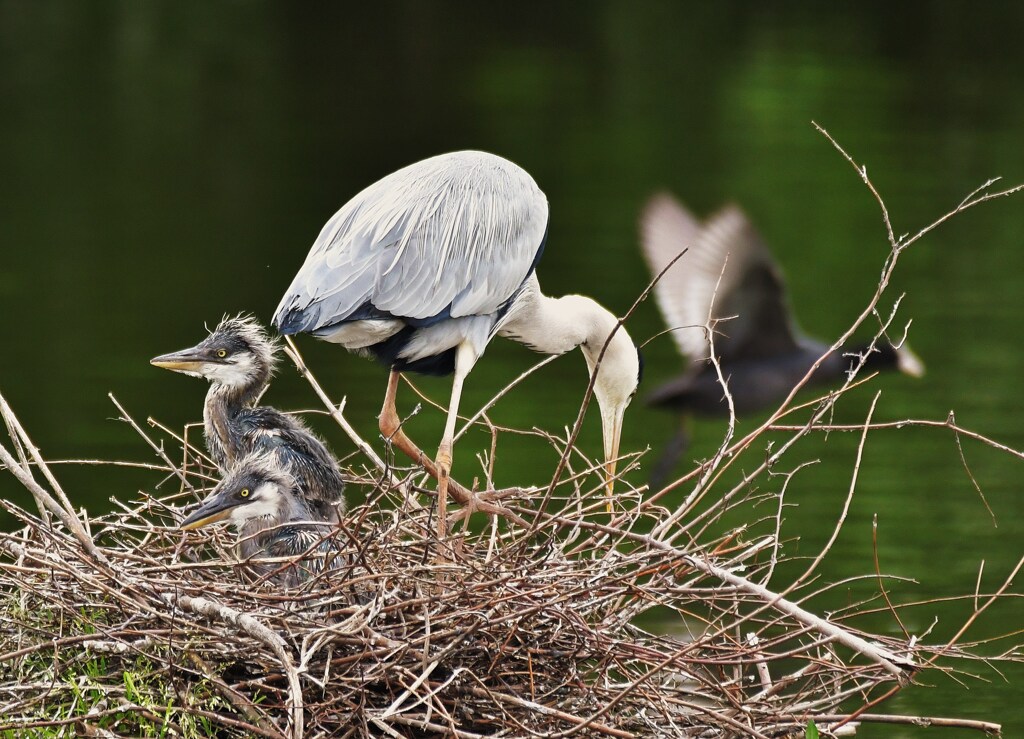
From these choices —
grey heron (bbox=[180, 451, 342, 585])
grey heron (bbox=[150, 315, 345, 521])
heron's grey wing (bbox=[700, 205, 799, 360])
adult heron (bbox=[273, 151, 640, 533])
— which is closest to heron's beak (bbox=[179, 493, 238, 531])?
grey heron (bbox=[180, 451, 342, 585])

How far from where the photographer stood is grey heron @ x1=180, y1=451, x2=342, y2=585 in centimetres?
508

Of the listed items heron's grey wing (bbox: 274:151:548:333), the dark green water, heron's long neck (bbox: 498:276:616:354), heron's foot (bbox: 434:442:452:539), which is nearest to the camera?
heron's foot (bbox: 434:442:452:539)

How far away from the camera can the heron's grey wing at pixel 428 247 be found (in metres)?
5.54

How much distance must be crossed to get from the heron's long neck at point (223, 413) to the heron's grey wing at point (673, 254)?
3330 millimetres

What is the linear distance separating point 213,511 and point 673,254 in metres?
4.09

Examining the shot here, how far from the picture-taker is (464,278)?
5.88 m

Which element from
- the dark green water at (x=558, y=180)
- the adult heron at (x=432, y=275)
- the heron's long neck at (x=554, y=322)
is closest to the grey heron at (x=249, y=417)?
the adult heron at (x=432, y=275)

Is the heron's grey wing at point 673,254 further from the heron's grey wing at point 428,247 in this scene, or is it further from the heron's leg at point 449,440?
the heron's leg at point 449,440

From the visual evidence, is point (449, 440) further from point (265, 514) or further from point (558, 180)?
point (558, 180)

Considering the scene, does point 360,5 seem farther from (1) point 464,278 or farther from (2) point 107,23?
(1) point 464,278

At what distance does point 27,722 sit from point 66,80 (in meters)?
21.1

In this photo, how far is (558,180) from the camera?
802 inches

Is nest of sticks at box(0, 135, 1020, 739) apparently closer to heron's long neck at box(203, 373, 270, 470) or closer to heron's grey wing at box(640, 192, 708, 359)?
heron's long neck at box(203, 373, 270, 470)

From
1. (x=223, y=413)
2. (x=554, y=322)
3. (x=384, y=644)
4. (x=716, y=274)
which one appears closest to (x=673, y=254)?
(x=716, y=274)
